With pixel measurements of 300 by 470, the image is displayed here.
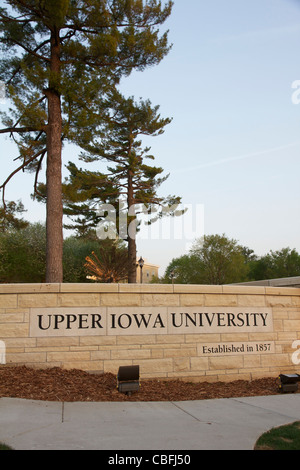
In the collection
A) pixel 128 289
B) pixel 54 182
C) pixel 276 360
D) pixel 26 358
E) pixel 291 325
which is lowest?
pixel 276 360

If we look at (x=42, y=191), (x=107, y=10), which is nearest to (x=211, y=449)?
(x=107, y=10)

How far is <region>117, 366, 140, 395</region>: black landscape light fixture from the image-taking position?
634cm

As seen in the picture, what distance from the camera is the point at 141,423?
4.73 m

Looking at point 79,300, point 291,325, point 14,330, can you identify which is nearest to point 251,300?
point 291,325

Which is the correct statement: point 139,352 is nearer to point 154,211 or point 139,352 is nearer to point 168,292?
point 168,292

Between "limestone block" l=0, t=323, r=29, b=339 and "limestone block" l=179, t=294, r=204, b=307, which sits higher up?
"limestone block" l=179, t=294, r=204, b=307

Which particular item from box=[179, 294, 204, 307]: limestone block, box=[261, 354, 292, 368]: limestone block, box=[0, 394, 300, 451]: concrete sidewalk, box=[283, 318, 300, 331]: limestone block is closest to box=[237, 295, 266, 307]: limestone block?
box=[283, 318, 300, 331]: limestone block

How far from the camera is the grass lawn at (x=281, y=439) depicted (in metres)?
3.94

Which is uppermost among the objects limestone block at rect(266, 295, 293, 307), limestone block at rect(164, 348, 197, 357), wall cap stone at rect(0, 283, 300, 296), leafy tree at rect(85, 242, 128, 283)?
leafy tree at rect(85, 242, 128, 283)

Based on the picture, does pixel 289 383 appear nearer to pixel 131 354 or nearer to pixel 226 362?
pixel 226 362

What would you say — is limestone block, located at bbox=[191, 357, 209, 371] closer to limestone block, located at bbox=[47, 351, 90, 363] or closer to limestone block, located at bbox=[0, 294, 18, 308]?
limestone block, located at bbox=[47, 351, 90, 363]

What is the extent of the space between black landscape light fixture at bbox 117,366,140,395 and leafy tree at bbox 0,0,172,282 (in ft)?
16.4

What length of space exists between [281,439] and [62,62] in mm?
11777

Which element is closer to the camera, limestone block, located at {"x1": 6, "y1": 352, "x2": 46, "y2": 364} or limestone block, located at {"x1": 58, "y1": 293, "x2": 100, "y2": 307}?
limestone block, located at {"x1": 6, "y1": 352, "x2": 46, "y2": 364}
